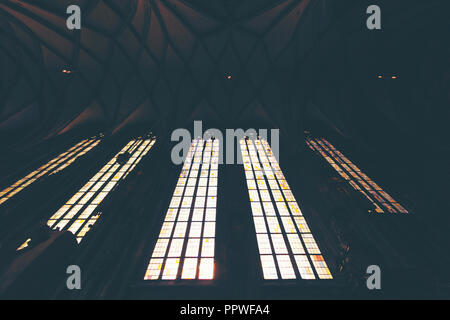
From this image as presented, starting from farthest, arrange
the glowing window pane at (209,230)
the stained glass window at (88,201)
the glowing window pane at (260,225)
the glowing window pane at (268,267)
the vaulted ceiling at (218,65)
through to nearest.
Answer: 1. the vaulted ceiling at (218,65)
2. the glowing window pane at (260,225)
3. the glowing window pane at (209,230)
4. the stained glass window at (88,201)
5. the glowing window pane at (268,267)

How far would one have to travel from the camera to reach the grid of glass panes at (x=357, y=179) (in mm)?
9070

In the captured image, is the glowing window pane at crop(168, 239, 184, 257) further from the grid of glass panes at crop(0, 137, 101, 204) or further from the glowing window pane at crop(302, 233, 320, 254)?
the grid of glass panes at crop(0, 137, 101, 204)

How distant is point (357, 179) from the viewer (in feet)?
36.3


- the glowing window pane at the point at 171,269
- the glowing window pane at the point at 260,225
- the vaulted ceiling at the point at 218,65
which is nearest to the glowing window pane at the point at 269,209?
the glowing window pane at the point at 260,225

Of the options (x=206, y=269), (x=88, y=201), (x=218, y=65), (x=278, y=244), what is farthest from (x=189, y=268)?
(x=218, y=65)

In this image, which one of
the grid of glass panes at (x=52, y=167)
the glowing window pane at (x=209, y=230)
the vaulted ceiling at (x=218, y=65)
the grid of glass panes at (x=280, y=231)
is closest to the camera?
the grid of glass panes at (x=280, y=231)

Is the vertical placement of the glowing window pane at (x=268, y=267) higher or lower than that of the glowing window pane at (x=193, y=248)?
lower

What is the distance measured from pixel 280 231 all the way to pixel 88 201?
8.78 metres

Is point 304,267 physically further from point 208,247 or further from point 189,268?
point 189,268

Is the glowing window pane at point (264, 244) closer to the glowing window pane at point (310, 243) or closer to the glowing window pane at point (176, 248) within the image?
the glowing window pane at point (310, 243)

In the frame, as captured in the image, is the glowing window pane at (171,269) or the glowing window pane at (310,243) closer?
the glowing window pane at (171,269)

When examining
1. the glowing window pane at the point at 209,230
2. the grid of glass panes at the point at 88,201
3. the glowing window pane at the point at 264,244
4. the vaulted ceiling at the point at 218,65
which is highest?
the vaulted ceiling at the point at 218,65

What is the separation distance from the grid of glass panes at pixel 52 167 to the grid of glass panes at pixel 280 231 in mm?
10761

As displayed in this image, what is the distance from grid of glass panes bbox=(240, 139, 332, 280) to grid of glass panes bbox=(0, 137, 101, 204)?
10761 mm
